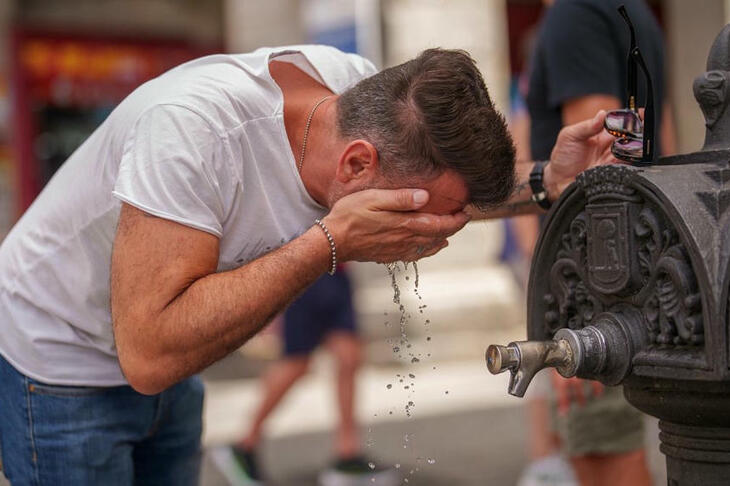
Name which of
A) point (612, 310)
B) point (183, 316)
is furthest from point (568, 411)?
point (183, 316)

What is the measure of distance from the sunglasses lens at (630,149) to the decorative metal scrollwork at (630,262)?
0.46 ft

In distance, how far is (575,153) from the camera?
7.53 feet

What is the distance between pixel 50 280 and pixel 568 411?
1464 mm

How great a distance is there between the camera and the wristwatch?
236cm

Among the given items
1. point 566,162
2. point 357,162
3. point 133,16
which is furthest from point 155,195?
point 133,16

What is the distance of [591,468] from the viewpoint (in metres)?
2.94

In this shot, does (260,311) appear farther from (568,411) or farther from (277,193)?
(568,411)

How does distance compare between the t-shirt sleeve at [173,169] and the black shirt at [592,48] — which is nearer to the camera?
the t-shirt sleeve at [173,169]

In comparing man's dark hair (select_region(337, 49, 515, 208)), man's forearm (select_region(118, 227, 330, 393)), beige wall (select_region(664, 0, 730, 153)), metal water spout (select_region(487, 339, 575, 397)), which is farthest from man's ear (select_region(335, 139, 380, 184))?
beige wall (select_region(664, 0, 730, 153))

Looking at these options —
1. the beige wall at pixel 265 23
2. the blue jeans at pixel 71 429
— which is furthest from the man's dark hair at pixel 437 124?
the beige wall at pixel 265 23

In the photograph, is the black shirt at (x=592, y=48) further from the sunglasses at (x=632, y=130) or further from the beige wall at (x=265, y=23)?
the beige wall at (x=265, y=23)

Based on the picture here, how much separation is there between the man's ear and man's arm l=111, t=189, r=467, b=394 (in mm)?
69

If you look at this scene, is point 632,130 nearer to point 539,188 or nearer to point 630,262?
point 630,262

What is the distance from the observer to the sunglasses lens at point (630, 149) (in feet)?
6.41
